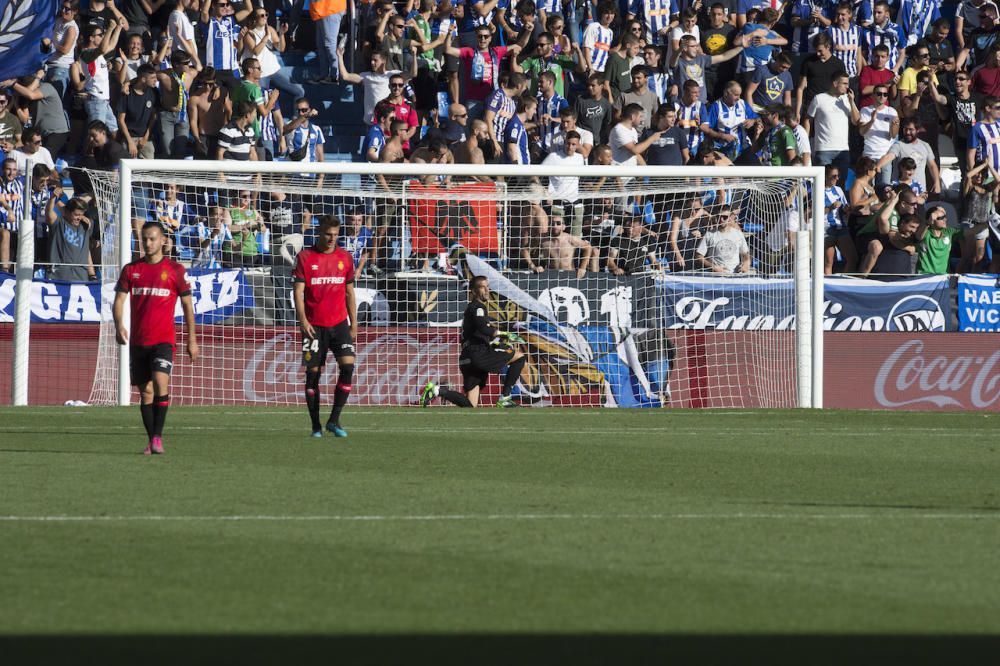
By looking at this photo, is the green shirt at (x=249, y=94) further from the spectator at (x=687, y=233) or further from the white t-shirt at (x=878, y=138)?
the white t-shirt at (x=878, y=138)

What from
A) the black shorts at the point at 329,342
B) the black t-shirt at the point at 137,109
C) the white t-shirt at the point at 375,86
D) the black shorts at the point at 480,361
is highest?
the white t-shirt at the point at 375,86

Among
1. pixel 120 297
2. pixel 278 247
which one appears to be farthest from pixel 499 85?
pixel 120 297

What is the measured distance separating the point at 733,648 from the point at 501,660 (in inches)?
30.8

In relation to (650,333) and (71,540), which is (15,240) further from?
(71,540)

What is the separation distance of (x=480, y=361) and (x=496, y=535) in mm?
11445

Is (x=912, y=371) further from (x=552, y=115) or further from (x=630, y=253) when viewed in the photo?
(x=552, y=115)

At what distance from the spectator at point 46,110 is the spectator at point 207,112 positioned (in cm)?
175

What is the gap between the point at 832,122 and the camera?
2352cm

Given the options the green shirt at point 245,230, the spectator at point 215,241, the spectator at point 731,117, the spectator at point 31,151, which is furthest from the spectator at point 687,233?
the spectator at point 31,151

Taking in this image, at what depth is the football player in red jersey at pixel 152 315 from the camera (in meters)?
11.8

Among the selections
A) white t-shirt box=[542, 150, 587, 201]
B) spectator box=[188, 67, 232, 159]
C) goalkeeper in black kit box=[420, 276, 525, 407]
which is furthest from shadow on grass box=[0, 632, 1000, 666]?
spectator box=[188, 67, 232, 159]

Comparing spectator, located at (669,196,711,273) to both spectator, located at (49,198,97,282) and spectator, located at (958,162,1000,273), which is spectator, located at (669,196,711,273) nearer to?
spectator, located at (958,162,1000,273)

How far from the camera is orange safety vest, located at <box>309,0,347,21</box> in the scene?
23.4 metres

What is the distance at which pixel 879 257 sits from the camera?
21250mm
